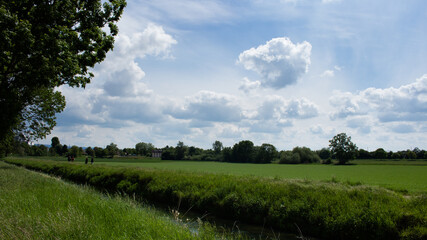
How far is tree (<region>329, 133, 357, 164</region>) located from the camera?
98.5 meters

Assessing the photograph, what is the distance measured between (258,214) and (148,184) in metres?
12.7

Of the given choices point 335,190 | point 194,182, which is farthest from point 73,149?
point 335,190

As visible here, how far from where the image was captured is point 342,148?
101m

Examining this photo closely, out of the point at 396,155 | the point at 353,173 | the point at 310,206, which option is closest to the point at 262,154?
the point at 396,155

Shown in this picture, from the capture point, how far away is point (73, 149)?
153 m

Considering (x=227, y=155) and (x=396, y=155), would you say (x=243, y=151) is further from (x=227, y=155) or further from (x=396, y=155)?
(x=396, y=155)

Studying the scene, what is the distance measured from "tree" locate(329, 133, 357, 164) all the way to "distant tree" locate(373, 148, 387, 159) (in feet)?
115

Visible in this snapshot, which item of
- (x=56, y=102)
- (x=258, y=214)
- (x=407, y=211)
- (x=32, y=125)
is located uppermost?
(x=56, y=102)

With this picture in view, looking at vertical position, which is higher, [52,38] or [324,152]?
[52,38]

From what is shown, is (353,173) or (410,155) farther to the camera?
(410,155)

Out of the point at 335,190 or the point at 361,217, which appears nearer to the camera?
the point at 361,217

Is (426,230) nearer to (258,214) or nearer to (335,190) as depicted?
(335,190)

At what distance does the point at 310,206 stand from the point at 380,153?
5281 inches

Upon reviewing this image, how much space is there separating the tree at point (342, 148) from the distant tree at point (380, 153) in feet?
115
